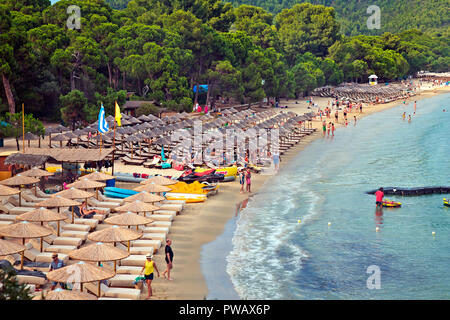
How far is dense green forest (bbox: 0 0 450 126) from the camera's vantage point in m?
53.9

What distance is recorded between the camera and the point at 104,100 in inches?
2260

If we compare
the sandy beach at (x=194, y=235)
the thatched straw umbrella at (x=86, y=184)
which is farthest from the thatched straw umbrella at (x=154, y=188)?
the thatched straw umbrella at (x=86, y=184)

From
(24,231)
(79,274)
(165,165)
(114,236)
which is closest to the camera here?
(79,274)

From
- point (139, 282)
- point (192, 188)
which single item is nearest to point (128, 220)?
point (139, 282)

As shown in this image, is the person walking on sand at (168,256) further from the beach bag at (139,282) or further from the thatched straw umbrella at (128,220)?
the thatched straw umbrella at (128,220)

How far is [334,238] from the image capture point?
2806cm

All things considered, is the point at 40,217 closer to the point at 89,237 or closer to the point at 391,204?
the point at 89,237

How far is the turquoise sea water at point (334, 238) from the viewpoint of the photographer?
2192 centimetres

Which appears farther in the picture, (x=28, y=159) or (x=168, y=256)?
(x=28, y=159)

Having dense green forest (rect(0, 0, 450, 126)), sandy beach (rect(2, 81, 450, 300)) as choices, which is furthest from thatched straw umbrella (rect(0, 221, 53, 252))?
dense green forest (rect(0, 0, 450, 126))

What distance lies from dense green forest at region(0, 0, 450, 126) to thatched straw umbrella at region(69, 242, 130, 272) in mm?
32390

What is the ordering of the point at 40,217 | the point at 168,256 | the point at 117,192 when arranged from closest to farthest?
1. the point at 168,256
2. the point at 40,217
3. the point at 117,192

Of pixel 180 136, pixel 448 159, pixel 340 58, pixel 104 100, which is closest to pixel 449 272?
pixel 180 136

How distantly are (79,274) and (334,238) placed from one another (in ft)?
45.8
